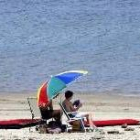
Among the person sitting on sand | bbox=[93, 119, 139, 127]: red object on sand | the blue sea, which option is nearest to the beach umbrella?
the person sitting on sand

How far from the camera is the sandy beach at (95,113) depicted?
13391 millimetres

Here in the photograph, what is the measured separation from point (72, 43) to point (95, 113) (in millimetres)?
12169

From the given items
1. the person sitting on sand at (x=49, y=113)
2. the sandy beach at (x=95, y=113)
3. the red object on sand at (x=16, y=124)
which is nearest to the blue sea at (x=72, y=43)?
the sandy beach at (x=95, y=113)

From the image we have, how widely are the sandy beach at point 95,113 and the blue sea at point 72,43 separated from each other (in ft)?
3.37

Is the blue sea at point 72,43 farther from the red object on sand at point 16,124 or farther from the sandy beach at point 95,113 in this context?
the red object on sand at point 16,124

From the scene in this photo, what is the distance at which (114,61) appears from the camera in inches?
962

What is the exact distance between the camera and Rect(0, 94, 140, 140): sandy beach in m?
13.4

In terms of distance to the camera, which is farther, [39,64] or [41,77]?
[39,64]

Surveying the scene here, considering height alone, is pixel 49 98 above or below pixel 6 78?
above

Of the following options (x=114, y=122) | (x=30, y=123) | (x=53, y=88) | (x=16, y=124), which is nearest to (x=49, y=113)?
(x=53, y=88)

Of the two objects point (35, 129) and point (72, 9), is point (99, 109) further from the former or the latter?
point (72, 9)

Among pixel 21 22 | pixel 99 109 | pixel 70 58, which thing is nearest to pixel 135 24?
pixel 21 22

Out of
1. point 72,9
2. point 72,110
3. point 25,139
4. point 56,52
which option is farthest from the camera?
point 72,9

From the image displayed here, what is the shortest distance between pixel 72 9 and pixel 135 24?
705 centimetres
